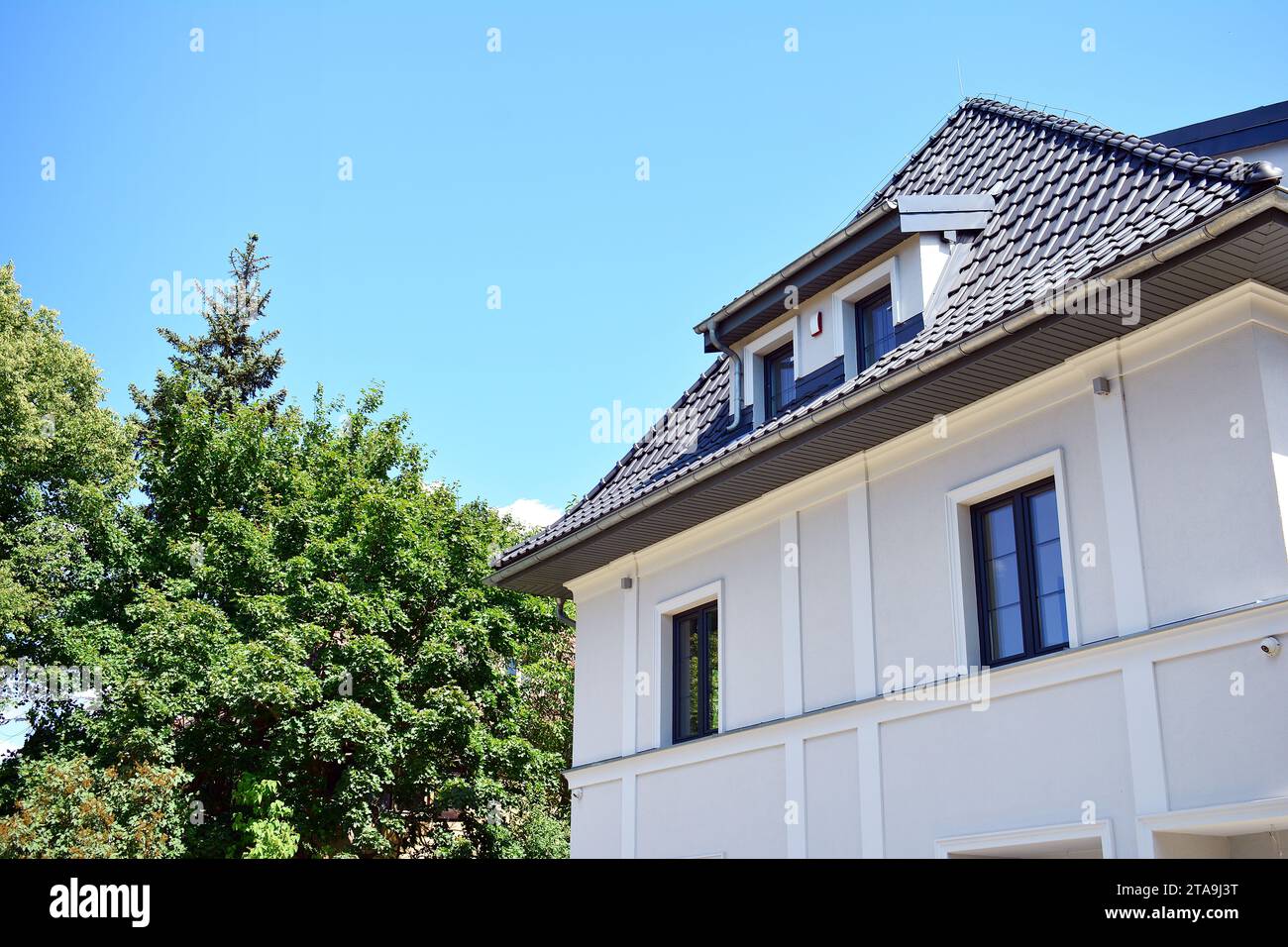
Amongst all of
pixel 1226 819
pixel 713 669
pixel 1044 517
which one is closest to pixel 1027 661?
pixel 1044 517

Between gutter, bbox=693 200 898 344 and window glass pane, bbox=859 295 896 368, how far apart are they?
0.78m

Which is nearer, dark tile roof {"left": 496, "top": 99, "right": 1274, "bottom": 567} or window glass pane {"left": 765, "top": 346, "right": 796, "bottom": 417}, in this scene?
dark tile roof {"left": 496, "top": 99, "right": 1274, "bottom": 567}

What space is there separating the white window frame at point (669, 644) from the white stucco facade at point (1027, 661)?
0.13ft

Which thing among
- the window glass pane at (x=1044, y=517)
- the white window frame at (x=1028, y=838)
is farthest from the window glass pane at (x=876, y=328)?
the white window frame at (x=1028, y=838)

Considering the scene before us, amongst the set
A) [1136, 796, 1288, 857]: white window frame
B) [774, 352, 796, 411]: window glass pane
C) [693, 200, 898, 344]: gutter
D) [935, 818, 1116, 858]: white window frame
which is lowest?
[935, 818, 1116, 858]: white window frame

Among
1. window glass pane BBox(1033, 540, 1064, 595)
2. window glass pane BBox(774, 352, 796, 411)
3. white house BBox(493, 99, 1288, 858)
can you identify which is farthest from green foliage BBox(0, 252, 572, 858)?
window glass pane BBox(1033, 540, 1064, 595)

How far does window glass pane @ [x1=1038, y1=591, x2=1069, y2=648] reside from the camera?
9625 millimetres

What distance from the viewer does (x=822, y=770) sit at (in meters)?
11.3

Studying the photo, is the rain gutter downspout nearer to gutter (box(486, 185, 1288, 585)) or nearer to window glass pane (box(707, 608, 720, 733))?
gutter (box(486, 185, 1288, 585))

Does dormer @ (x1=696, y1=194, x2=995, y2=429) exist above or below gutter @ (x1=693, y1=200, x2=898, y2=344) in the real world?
below

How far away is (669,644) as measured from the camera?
14.2m

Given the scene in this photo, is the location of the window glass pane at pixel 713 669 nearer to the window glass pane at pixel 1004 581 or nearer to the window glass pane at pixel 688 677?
the window glass pane at pixel 688 677
